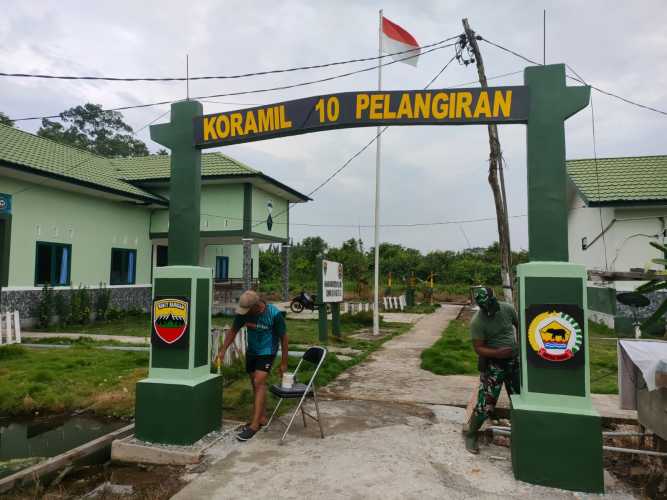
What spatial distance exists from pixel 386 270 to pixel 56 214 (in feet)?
81.7

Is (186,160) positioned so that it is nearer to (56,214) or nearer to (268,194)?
(56,214)

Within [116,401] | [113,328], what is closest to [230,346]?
[116,401]

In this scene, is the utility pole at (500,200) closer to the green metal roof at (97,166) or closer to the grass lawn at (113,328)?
the grass lawn at (113,328)

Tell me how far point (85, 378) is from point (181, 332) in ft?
12.4

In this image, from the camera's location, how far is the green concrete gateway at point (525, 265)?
12.3ft

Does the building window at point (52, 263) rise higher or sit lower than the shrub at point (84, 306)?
higher

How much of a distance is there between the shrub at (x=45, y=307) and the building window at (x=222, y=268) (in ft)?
31.3

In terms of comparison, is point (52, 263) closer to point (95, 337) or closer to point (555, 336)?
point (95, 337)

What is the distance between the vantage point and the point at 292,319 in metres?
16.7

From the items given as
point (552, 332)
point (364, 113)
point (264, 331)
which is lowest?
point (264, 331)

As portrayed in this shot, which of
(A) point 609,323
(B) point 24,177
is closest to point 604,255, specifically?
(A) point 609,323

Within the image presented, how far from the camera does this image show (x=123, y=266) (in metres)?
17.8

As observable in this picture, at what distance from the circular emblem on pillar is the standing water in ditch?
4302 millimetres

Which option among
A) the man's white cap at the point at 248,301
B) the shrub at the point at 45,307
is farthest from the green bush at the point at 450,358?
the shrub at the point at 45,307
